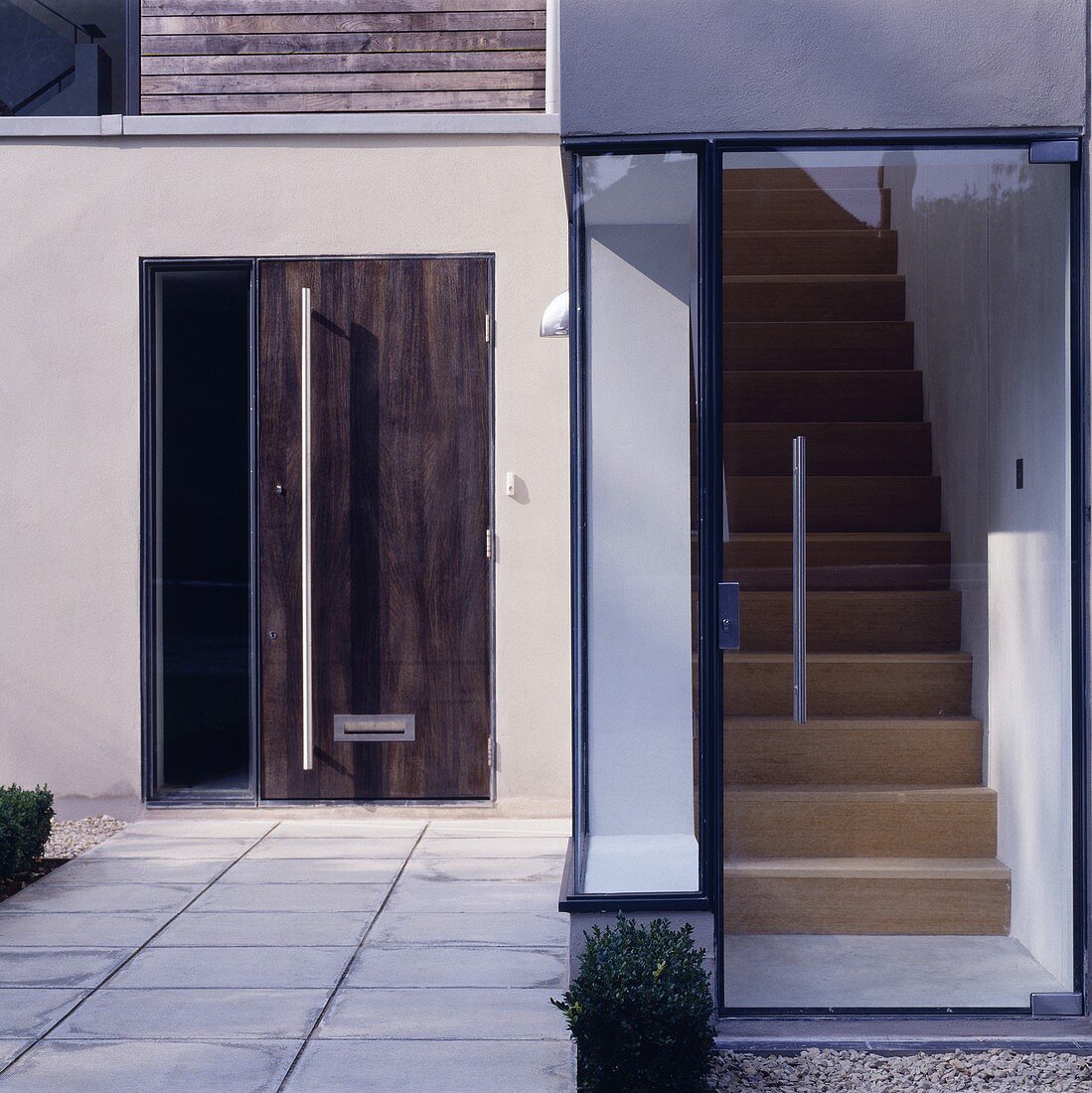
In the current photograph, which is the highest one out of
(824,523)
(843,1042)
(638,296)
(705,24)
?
(705,24)

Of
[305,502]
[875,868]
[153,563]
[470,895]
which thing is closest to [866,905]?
[875,868]

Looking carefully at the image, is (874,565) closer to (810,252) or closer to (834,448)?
(834,448)

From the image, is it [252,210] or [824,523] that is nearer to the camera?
[824,523]

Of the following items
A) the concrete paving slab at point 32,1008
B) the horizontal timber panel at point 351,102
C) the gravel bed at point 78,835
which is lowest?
the gravel bed at point 78,835

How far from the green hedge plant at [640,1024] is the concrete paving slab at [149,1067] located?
746mm

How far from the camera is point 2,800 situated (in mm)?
4770

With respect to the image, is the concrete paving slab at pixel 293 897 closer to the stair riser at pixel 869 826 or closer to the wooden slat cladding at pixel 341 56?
the stair riser at pixel 869 826

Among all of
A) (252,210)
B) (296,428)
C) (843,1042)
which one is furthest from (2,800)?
(843,1042)

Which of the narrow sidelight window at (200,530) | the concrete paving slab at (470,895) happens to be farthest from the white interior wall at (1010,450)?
the narrow sidelight window at (200,530)

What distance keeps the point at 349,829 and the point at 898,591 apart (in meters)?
3.11

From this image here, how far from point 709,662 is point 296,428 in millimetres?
3206

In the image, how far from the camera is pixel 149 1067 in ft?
9.68

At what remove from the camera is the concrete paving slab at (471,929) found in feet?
12.9

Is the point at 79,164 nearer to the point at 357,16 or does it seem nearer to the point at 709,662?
the point at 357,16
